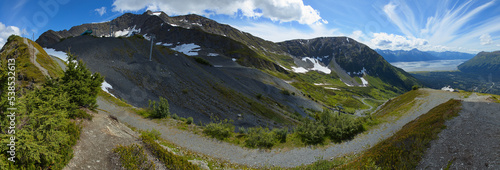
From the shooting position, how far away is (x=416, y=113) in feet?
100

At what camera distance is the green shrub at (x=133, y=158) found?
9.79m

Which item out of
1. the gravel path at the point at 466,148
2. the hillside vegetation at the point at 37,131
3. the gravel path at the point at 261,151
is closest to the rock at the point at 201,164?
the gravel path at the point at 261,151

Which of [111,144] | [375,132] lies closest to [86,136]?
[111,144]

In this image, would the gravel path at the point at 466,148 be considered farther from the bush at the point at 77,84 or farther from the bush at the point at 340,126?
the bush at the point at 77,84

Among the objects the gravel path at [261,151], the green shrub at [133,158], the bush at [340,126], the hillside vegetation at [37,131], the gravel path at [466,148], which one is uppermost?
the hillside vegetation at [37,131]

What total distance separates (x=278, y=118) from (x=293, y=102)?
27105mm

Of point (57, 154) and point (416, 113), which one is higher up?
point (57, 154)

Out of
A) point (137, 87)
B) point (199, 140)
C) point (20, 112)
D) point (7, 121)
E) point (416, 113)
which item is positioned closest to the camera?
point (7, 121)

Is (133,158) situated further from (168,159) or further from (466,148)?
(466,148)

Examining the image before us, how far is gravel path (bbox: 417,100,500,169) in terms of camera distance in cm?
927

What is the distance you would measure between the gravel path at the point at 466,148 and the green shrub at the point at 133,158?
14.3 m

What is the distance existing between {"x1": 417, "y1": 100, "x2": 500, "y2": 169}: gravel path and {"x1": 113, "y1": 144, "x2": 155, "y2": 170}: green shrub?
1429 centimetres

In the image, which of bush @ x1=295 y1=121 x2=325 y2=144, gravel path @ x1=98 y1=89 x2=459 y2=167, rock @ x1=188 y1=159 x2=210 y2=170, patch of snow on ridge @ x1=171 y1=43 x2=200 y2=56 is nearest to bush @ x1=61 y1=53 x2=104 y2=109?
gravel path @ x1=98 y1=89 x2=459 y2=167

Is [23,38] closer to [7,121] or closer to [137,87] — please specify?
[137,87]
